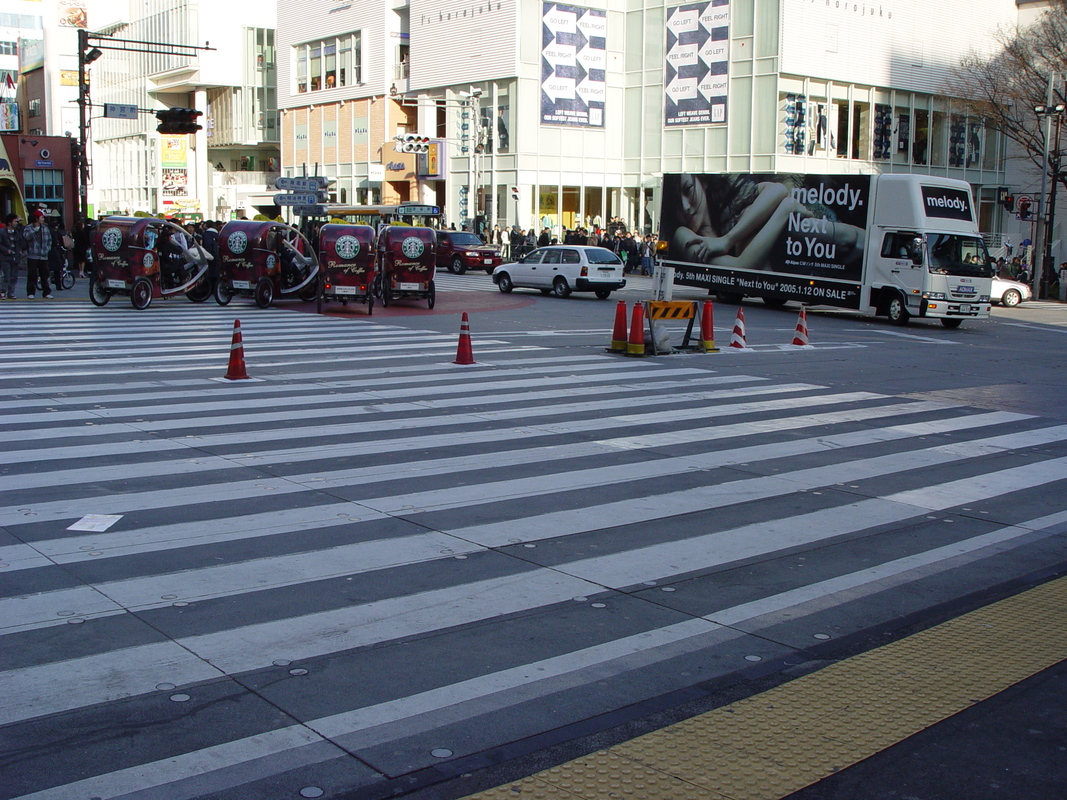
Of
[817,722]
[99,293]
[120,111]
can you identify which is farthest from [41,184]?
[817,722]

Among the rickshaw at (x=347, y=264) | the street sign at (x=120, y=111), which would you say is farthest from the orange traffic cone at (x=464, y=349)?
the street sign at (x=120, y=111)

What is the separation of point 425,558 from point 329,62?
228 feet

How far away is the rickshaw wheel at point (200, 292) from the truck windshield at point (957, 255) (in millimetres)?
17377

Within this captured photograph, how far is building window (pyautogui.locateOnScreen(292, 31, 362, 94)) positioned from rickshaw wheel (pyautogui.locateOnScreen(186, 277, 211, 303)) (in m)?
45.6

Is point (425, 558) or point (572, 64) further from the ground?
point (572, 64)

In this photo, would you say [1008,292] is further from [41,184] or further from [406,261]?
[41,184]

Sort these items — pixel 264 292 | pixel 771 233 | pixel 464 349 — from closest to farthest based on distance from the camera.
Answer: pixel 464 349 < pixel 264 292 < pixel 771 233

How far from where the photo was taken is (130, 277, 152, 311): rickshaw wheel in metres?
23.5

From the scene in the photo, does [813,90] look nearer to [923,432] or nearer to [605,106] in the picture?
[605,106]

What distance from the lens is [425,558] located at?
21.9 ft

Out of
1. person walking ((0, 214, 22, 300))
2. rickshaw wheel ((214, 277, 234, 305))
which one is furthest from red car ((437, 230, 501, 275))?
person walking ((0, 214, 22, 300))

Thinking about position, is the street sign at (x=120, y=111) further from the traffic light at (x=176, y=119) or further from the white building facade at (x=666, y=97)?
the white building facade at (x=666, y=97)

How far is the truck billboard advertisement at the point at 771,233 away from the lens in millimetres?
27188

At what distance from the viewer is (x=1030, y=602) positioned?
609cm
